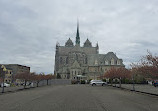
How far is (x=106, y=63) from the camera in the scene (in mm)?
81312

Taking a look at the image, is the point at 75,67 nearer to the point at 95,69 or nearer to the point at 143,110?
the point at 95,69

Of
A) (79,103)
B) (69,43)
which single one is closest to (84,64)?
(69,43)

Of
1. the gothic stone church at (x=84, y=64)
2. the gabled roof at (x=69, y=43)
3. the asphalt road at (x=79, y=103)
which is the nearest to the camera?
the asphalt road at (x=79, y=103)

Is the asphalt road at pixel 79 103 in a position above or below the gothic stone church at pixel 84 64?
below

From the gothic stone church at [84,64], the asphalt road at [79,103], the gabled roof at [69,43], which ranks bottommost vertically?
the asphalt road at [79,103]

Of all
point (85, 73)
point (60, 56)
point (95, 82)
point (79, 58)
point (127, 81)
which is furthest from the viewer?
point (60, 56)

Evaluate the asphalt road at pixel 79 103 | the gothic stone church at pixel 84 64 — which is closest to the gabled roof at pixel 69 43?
the gothic stone church at pixel 84 64

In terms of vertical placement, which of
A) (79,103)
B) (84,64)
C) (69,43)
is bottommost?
(79,103)

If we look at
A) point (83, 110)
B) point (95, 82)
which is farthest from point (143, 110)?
point (95, 82)

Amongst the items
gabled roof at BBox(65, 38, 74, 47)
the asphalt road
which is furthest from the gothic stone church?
the asphalt road

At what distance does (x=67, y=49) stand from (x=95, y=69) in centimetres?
3538

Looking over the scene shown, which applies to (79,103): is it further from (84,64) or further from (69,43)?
(69,43)

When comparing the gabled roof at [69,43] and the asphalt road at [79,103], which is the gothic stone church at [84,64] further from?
the asphalt road at [79,103]

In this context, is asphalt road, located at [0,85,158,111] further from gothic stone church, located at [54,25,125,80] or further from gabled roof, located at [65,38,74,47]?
gabled roof, located at [65,38,74,47]
